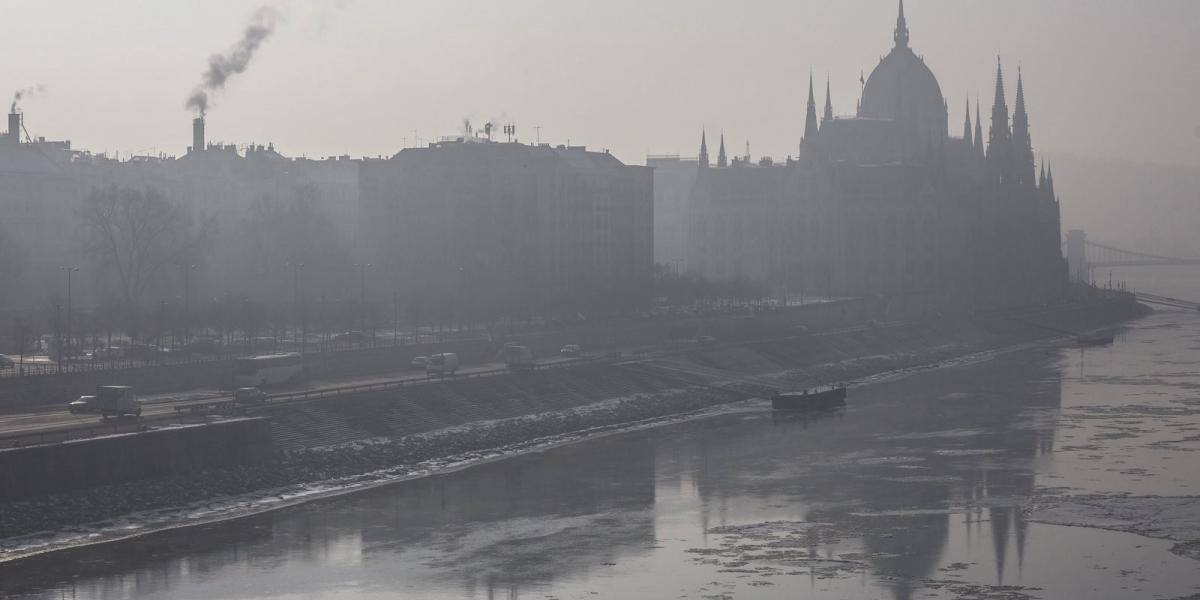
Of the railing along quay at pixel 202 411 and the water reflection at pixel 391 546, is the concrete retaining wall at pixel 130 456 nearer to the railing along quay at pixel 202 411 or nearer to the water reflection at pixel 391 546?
the railing along quay at pixel 202 411

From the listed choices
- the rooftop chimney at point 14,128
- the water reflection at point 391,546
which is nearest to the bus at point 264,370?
the water reflection at point 391,546

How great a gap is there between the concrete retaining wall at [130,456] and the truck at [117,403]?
366 centimetres

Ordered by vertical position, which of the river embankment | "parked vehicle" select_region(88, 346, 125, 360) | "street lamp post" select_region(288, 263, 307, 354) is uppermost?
"street lamp post" select_region(288, 263, 307, 354)

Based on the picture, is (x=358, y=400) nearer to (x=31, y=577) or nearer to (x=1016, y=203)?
(x=31, y=577)

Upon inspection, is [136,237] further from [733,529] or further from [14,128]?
[733,529]

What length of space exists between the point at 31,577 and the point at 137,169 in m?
105

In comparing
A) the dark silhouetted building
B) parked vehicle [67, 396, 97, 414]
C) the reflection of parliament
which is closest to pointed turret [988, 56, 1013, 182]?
the reflection of parliament

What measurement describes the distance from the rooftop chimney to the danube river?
7002cm

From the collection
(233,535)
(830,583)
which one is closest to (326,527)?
(233,535)

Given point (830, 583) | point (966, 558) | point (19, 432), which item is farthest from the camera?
point (19, 432)

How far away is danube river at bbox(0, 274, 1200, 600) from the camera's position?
3962 cm

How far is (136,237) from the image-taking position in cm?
10138

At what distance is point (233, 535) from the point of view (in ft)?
148

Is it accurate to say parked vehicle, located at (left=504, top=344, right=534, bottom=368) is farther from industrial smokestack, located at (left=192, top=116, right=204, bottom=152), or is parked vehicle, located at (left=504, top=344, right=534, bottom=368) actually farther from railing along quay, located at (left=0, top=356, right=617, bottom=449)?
industrial smokestack, located at (left=192, top=116, right=204, bottom=152)
